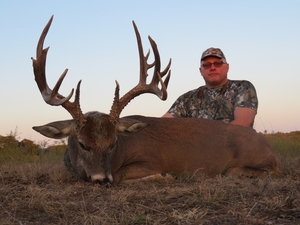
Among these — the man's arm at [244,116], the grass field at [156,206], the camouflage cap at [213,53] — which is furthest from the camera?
the camouflage cap at [213,53]

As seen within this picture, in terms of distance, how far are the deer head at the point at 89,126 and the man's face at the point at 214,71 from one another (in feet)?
7.07

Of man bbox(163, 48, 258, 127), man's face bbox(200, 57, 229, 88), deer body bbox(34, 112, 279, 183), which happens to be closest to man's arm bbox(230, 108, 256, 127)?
man bbox(163, 48, 258, 127)

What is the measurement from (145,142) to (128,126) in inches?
22.4

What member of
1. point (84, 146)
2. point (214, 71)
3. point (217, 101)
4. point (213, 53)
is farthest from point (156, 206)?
point (213, 53)

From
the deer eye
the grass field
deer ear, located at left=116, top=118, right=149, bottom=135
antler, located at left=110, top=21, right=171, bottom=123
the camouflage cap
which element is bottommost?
the grass field

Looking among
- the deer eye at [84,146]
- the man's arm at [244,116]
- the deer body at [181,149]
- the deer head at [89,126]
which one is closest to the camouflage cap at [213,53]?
the man's arm at [244,116]

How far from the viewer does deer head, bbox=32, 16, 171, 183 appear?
579cm

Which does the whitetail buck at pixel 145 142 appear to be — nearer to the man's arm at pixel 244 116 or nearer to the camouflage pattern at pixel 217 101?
the man's arm at pixel 244 116

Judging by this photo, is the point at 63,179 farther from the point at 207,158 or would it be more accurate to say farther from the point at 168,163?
the point at 207,158

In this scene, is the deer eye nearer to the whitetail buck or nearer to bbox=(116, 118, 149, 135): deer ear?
the whitetail buck

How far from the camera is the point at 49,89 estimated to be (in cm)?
636

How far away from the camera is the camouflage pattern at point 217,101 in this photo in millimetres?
8117

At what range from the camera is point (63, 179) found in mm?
6012

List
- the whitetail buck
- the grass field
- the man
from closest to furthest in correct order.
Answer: the grass field < the whitetail buck < the man
